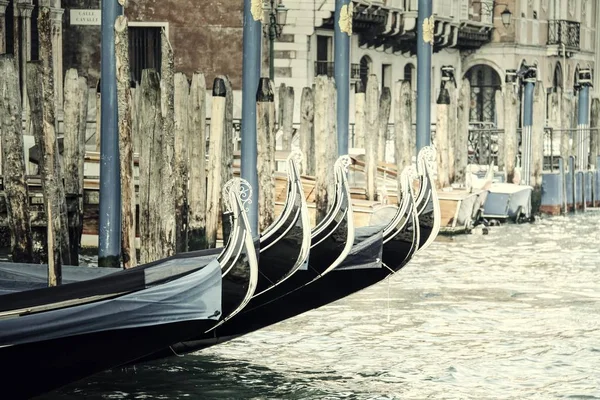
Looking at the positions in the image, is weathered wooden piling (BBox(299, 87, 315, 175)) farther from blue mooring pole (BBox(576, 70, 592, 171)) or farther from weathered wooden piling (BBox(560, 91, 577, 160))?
blue mooring pole (BBox(576, 70, 592, 171))

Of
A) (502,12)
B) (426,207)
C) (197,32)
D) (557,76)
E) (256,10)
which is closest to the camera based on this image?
(426,207)

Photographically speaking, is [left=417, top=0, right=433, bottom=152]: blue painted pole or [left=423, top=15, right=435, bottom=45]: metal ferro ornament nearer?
[left=417, top=0, right=433, bottom=152]: blue painted pole

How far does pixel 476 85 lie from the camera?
34.6 metres

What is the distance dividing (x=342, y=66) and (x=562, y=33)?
73.2ft

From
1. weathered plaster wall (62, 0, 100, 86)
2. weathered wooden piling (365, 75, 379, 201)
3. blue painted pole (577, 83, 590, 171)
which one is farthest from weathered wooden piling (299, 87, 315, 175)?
weathered plaster wall (62, 0, 100, 86)

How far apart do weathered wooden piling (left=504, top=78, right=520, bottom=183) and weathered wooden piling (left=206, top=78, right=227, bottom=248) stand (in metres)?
7.12

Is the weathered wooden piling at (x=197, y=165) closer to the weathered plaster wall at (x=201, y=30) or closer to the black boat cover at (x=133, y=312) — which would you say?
the black boat cover at (x=133, y=312)

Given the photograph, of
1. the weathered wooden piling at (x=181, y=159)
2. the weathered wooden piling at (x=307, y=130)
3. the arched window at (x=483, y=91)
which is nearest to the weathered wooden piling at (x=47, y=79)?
the weathered wooden piling at (x=181, y=159)

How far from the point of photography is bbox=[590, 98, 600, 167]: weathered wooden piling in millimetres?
21303

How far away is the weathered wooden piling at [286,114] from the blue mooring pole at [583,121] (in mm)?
4796

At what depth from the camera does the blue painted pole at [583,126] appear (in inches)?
840

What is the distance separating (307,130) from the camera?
1570 centimetres

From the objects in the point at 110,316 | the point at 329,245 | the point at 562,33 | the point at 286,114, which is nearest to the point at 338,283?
the point at 329,245

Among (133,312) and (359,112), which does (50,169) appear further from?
(359,112)
